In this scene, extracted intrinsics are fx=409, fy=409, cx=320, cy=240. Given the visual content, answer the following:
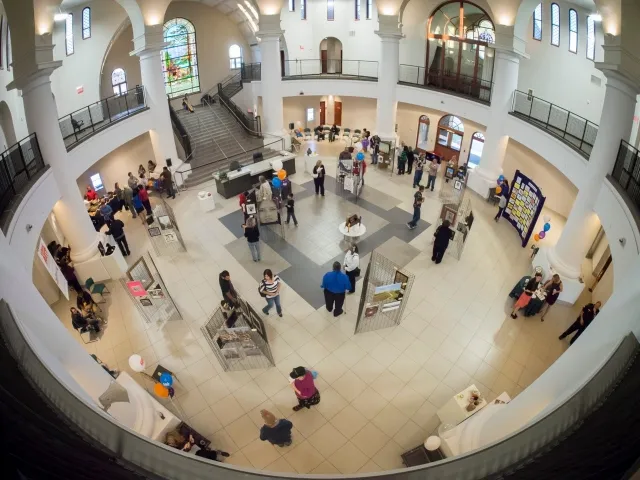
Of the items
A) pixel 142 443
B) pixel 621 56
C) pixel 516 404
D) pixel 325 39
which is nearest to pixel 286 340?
pixel 516 404

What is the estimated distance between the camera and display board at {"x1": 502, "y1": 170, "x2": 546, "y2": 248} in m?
11.2

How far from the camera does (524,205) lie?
1178 cm

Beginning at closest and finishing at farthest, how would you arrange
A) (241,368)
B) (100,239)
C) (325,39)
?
(241,368), (100,239), (325,39)

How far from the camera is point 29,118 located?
8766 millimetres

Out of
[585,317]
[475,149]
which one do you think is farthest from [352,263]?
[475,149]

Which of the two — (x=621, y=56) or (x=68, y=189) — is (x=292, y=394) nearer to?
(x=68, y=189)

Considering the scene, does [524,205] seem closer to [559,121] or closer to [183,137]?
[559,121]

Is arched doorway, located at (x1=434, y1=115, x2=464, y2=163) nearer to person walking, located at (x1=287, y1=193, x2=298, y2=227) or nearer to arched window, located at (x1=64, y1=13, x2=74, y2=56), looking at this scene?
person walking, located at (x1=287, y1=193, x2=298, y2=227)

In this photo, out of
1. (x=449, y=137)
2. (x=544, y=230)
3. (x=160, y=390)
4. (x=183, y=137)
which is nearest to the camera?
(x=160, y=390)

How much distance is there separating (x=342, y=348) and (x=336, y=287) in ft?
4.23

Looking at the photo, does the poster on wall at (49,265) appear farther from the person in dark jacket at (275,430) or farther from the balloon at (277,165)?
the balloon at (277,165)

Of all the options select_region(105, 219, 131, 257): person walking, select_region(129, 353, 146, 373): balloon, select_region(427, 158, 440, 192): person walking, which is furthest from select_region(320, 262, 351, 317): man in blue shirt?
select_region(427, 158, 440, 192): person walking

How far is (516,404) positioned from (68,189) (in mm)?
10320

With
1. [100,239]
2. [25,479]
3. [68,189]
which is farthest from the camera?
[100,239]
